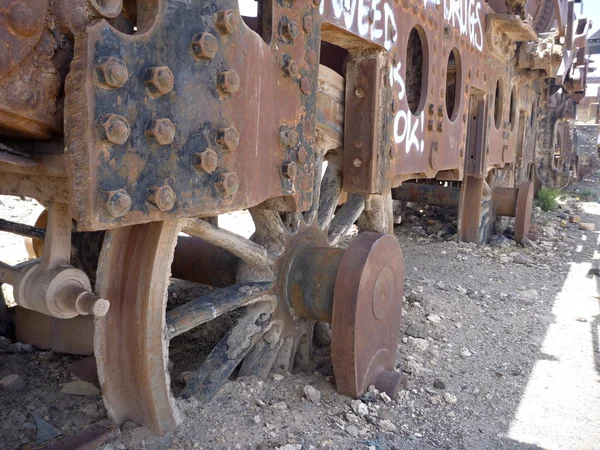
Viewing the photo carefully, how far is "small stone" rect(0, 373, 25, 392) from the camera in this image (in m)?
2.54

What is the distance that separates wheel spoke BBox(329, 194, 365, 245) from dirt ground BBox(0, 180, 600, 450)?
2.37 feet

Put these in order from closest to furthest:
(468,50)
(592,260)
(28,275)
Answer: (28,275), (468,50), (592,260)

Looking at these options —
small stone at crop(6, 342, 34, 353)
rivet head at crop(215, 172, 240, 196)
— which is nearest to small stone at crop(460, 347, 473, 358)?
rivet head at crop(215, 172, 240, 196)

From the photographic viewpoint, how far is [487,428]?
2602mm

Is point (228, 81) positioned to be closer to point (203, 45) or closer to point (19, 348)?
point (203, 45)

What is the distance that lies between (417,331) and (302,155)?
1865mm

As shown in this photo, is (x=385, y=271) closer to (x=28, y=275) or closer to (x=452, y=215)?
(x=28, y=275)

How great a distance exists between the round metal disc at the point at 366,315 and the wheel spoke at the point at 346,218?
69cm

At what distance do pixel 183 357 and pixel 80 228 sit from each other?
178 centimetres

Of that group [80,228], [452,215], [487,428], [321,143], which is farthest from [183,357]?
[452,215]

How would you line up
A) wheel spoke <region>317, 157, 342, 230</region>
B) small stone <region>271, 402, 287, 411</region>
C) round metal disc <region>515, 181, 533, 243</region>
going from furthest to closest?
round metal disc <region>515, 181, 533, 243</region> < wheel spoke <region>317, 157, 342, 230</region> < small stone <region>271, 402, 287, 411</region>

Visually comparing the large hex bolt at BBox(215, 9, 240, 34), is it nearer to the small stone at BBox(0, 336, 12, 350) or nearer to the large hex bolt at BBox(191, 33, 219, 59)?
the large hex bolt at BBox(191, 33, 219, 59)

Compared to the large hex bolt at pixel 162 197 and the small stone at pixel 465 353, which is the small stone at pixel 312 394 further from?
the large hex bolt at pixel 162 197

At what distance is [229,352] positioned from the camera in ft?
8.36
